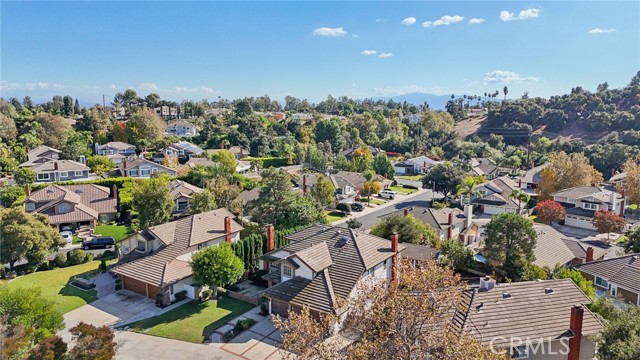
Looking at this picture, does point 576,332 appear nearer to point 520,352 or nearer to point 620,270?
point 520,352

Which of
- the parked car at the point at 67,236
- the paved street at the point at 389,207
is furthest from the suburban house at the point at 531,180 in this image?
the parked car at the point at 67,236

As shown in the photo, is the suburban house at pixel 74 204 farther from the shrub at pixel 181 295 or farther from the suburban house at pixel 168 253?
Result: the shrub at pixel 181 295

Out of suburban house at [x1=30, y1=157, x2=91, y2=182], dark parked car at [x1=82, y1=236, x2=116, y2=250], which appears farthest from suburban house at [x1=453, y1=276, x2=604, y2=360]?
suburban house at [x1=30, y1=157, x2=91, y2=182]

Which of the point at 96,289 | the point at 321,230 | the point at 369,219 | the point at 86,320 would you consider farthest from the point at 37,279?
the point at 369,219

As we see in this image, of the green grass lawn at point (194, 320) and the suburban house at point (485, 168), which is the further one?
the suburban house at point (485, 168)

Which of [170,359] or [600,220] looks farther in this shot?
[600,220]

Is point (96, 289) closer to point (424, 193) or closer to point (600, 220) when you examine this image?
point (600, 220)

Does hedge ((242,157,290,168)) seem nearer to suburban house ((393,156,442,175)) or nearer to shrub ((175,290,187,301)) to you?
suburban house ((393,156,442,175))

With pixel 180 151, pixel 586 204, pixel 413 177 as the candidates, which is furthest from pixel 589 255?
pixel 180 151
